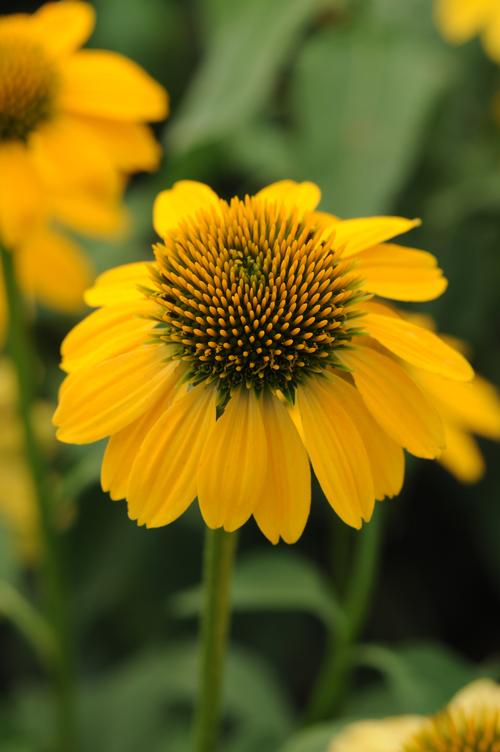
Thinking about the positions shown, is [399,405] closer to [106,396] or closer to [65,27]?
[106,396]

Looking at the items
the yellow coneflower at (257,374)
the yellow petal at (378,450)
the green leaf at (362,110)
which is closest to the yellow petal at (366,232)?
the yellow coneflower at (257,374)

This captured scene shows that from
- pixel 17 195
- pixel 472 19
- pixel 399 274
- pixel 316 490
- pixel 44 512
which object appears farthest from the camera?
pixel 472 19

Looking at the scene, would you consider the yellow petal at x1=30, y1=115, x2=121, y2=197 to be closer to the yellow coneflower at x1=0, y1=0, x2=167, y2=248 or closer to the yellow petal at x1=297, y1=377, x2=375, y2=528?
the yellow coneflower at x1=0, y1=0, x2=167, y2=248

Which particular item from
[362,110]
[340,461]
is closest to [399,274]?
[340,461]

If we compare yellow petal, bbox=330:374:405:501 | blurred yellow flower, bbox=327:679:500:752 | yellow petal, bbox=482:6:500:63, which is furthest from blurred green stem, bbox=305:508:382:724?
yellow petal, bbox=482:6:500:63

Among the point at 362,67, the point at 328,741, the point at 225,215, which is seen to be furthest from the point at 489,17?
the point at 328,741

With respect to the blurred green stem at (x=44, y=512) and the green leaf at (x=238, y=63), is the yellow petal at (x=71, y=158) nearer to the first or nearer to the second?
the blurred green stem at (x=44, y=512)
